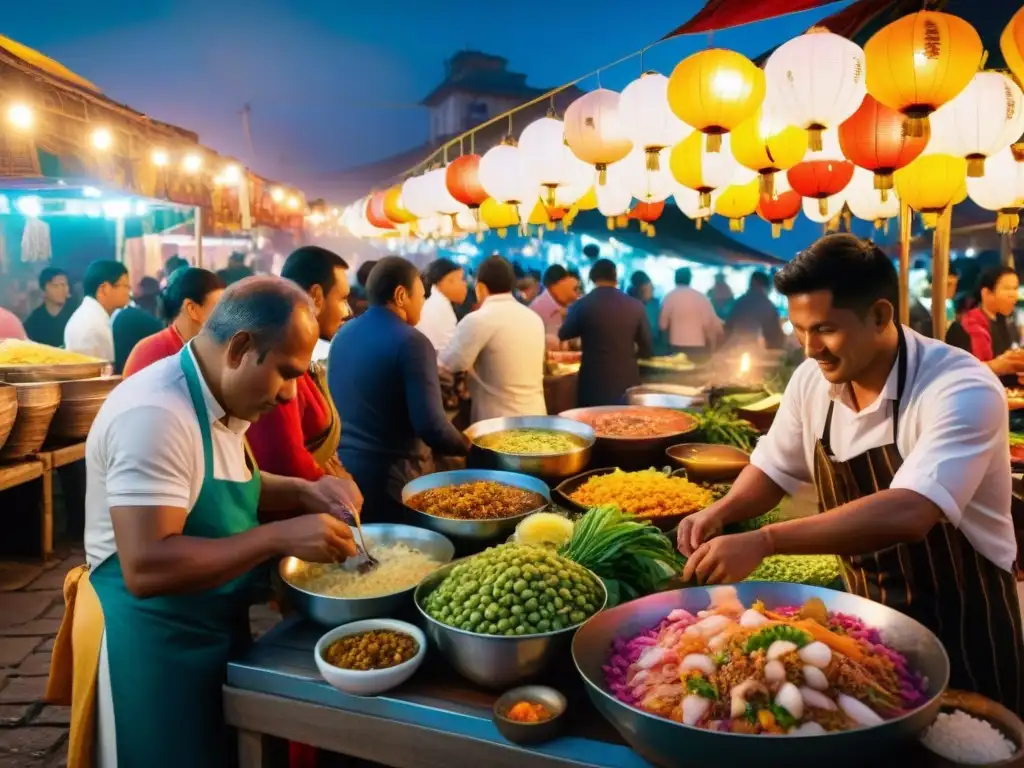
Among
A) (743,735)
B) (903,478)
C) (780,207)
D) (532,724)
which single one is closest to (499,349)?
(780,207)

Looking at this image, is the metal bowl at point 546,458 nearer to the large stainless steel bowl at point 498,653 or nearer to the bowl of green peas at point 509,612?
the bowl of green peas at point 509,612

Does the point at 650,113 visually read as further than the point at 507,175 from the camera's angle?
No

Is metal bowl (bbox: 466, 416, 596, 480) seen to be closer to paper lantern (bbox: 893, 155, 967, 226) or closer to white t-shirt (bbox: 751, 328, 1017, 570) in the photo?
white t-shirt (bbox: 751, 328, 1017, 570)

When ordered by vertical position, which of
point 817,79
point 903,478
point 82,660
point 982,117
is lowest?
point 82,660

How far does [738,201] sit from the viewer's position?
6.71 metres

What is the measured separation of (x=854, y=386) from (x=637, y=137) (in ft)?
→ 9.74

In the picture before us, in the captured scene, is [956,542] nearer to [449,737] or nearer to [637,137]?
[449,737]

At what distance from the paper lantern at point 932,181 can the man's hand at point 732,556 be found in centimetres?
382

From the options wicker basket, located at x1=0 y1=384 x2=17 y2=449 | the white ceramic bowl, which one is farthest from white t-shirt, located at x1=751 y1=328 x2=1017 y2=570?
wicker basket, located at x1=0 y1=384 x2=17 y2=449

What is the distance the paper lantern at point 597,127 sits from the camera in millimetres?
5027

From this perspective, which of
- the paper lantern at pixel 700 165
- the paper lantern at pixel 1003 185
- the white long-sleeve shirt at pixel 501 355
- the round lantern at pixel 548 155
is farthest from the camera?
the round lantern at pixel 548 155

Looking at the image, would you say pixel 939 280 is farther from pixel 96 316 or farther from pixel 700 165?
pixel 96 316

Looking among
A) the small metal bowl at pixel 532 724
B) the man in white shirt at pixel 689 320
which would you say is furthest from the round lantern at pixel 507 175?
the man in white shirt at pixel 689 320

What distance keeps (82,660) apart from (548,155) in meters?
4.58
